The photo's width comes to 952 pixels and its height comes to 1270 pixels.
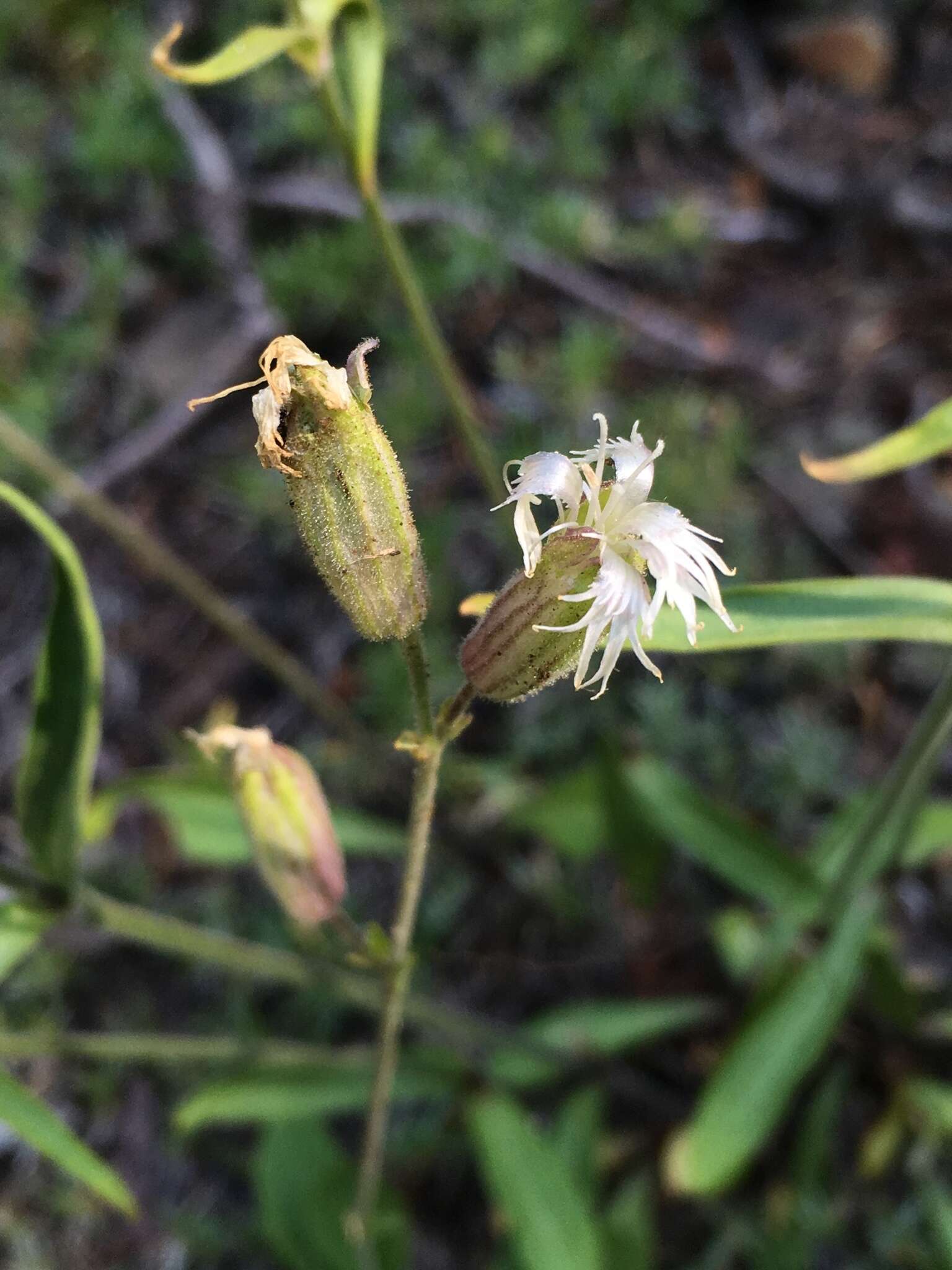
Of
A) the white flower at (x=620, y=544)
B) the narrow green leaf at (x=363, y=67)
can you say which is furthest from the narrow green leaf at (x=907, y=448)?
the narrow green leaf at (x=363, y=67)

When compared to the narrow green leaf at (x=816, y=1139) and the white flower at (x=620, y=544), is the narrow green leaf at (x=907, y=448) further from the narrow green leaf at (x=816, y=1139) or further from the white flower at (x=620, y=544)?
the narrow green leaf at (x=816, y=1139)

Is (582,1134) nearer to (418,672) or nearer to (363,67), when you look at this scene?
(418,672)

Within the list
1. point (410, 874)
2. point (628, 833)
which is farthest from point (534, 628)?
point (628, 833)

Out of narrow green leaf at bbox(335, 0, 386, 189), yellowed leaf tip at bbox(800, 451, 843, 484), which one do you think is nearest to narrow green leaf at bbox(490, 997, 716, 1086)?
yellowed leaf tip at bbox(800, 451, 843, 484)

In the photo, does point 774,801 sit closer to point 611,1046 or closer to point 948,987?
point 948,987

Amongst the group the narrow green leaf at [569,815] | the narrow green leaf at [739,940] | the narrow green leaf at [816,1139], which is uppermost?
the narrow green leaf at [569,815]

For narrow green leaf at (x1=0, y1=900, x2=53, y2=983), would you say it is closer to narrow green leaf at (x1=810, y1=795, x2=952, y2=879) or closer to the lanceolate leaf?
the lanceolate leaf
